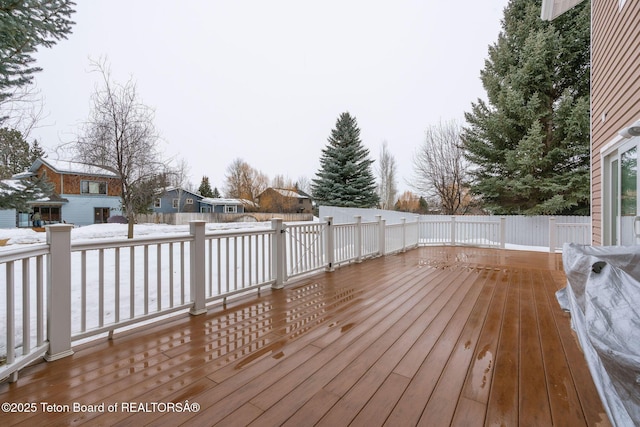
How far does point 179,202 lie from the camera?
1080 inches

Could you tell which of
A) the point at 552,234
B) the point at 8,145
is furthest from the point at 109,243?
the point at 552,234

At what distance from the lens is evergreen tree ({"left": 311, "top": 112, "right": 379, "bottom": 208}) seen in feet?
57.0

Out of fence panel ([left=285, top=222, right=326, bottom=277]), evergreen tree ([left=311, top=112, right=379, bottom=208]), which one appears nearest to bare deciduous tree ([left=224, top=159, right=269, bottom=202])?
evergreen tree ([left=311, top=112, right=379, bottom=208])

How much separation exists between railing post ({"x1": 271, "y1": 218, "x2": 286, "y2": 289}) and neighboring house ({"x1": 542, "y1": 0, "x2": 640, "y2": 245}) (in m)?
3.56

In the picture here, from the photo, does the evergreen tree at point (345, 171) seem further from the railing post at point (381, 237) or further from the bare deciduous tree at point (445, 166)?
the railing post at point (381, 237)

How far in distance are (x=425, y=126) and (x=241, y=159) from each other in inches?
957

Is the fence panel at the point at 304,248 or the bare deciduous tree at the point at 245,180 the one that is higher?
the bare deciduous tree at the point at 245,180

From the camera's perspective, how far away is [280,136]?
31.9m

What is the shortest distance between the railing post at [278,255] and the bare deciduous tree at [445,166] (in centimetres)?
1239

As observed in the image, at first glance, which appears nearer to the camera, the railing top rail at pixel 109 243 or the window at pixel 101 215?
the railing top rail at pixel 109 243

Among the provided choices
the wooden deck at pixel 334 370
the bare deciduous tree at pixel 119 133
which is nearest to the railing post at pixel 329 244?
the wooden deck at pixel 334 370

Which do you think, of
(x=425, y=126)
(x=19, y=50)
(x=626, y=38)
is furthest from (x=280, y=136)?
(x=626, y=38)

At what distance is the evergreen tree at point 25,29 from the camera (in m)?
3.61

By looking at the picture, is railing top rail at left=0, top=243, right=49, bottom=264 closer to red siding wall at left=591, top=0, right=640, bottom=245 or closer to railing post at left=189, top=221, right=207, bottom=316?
Result: railing post at left=189, top=221, right=207, bottom=316
